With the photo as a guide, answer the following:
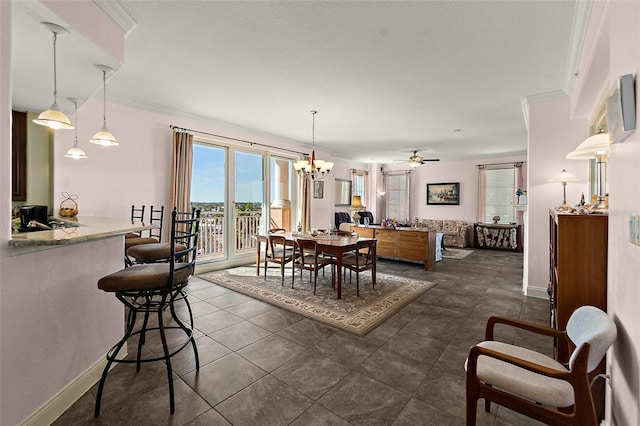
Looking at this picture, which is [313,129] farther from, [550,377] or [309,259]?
[550,377]

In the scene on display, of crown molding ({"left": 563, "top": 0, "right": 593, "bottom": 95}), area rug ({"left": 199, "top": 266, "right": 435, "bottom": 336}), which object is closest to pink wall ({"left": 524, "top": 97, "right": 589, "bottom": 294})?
crown molding ({"left": 563, "top": 0, "right": 593, "bottom": 95})

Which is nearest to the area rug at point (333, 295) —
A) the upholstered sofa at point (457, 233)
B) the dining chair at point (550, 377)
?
the dining chair at point (550, 377)

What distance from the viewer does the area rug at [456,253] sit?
690 centimetres

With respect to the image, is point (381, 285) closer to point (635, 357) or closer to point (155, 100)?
point (635, 357)

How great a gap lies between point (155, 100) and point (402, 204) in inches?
312

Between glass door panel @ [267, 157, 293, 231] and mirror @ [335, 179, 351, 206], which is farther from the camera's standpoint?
mirror @ [335, 179, 351, 206]

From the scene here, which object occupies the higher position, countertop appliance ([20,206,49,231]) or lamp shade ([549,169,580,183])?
lamp shade ([549,169,580,183])

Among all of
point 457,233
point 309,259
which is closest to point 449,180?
point 457,233

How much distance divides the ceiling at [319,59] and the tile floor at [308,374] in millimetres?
2515

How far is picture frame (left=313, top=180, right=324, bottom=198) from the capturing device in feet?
25.3

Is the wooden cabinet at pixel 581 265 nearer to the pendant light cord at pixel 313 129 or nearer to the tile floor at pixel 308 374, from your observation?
the tile floor at pixel 308 374

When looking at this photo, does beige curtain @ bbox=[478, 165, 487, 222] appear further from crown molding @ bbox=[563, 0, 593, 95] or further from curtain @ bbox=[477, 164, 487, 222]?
crown molding @ bbox=[563, 0, 593, 95]

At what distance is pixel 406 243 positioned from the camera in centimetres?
574

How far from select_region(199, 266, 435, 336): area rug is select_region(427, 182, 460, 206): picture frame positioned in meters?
5.15
